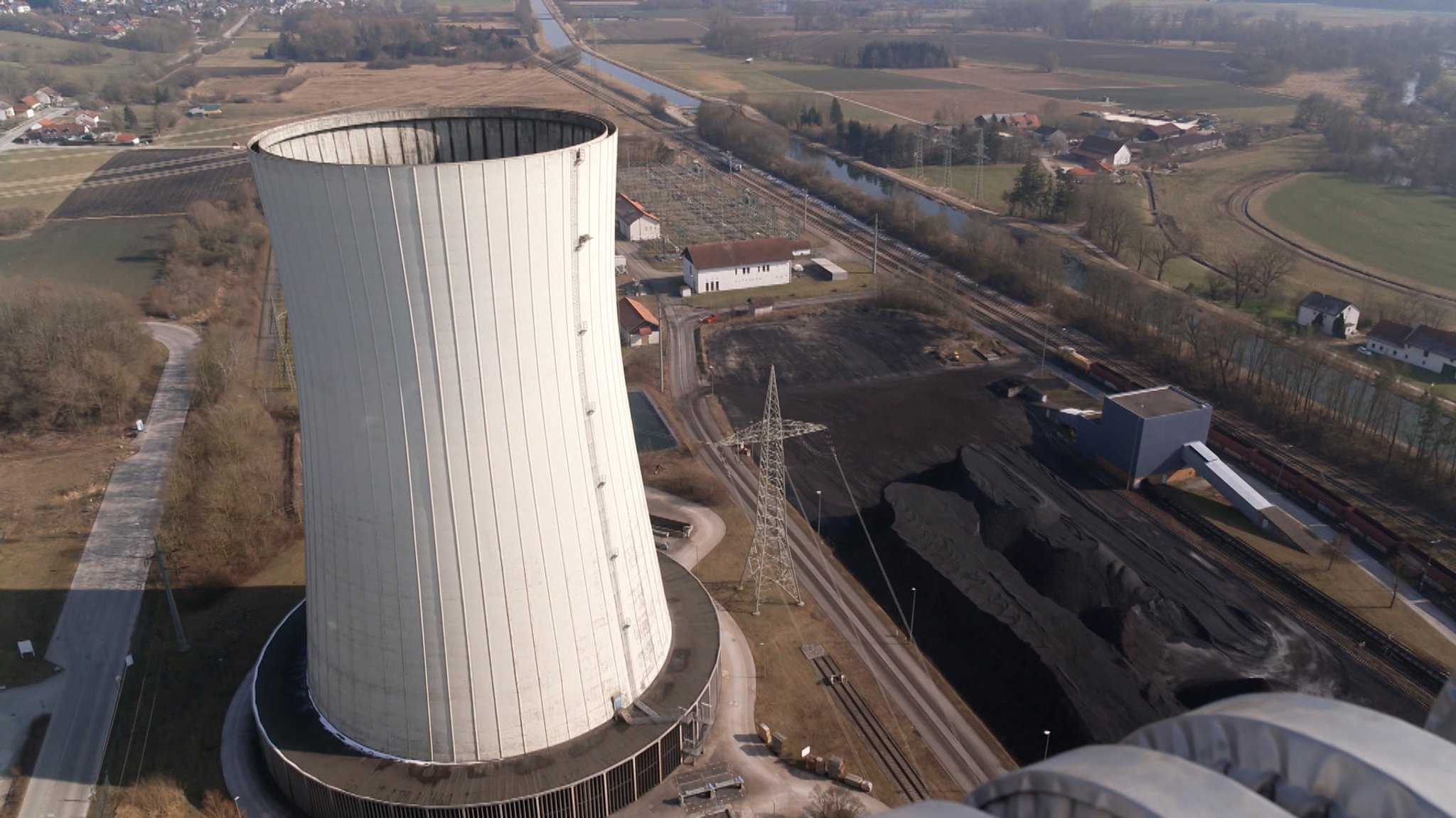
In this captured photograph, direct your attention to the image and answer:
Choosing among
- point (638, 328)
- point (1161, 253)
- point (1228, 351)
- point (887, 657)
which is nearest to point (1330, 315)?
point (1228, 351)

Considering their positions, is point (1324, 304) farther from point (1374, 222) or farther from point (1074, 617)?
point (1074, 617)

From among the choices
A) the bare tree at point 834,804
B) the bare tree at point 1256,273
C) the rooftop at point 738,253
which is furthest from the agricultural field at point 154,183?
the bare tree at point 834,804

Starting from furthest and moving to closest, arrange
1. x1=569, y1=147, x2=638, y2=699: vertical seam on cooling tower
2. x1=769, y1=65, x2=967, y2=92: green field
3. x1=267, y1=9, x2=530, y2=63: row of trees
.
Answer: x1=267, y1=9, x2=530, y2=63: row of trees < x1=769, y1=65, x2=967, y2=92: green field < x1=569, y1=147, x2=638, y2=699: vertical seam on cooling tower

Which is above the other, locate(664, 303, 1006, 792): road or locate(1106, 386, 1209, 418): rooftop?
locate(1106, 386, 1209, 418): rooftop

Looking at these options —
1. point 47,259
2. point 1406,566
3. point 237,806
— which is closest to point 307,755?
point 237,806

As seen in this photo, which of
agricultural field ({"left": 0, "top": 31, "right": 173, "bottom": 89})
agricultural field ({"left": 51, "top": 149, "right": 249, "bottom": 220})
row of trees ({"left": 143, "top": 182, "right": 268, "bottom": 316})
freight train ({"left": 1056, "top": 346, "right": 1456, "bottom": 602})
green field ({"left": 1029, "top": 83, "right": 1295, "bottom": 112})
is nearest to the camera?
freight train ({"left": 1056, "top": 346, "right": 1456, "bottom": 602})

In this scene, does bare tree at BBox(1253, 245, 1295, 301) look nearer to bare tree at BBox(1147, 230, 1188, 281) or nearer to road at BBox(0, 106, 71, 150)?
bare tree at BBox(1147, 230, 1188, 281)

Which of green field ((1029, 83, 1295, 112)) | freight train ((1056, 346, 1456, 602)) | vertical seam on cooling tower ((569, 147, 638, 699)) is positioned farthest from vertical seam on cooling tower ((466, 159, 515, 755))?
green field ((1029, 83, 1295, 112))
